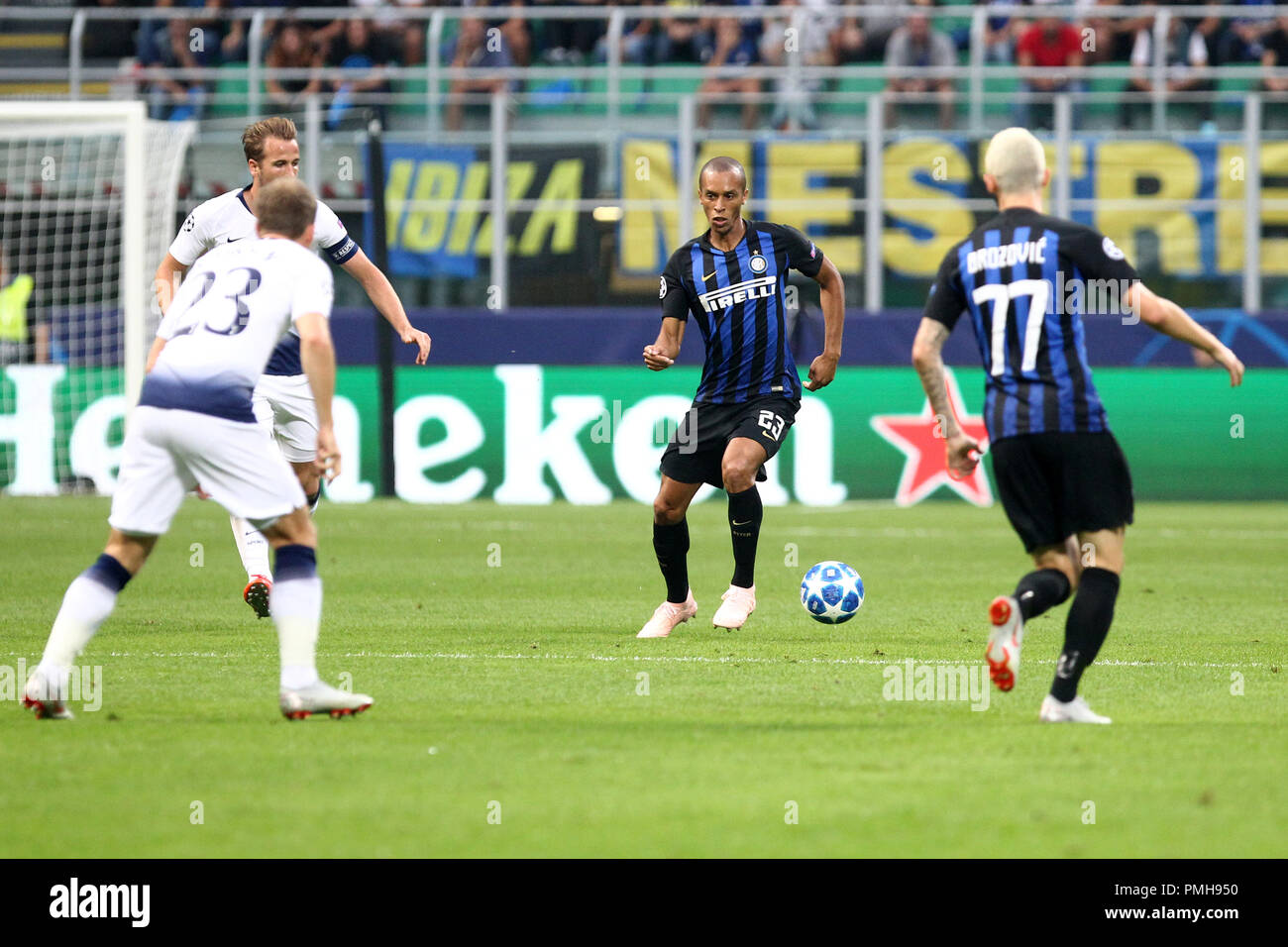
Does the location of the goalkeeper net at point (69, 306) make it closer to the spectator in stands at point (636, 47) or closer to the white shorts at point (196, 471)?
the spectator in stands at point (636, 47)

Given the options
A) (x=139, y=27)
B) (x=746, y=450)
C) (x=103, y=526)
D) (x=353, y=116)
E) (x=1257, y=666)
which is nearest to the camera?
(x=1257, y=666)

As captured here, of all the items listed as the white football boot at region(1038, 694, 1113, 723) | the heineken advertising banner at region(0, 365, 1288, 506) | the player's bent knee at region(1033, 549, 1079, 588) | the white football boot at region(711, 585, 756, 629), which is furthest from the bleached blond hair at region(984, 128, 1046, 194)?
the heineken advertising banner at region(0, 365, 1288, 506)

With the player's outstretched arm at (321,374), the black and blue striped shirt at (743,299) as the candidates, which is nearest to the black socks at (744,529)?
the black and blue striped shirt at (743,299)

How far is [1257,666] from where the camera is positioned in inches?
316

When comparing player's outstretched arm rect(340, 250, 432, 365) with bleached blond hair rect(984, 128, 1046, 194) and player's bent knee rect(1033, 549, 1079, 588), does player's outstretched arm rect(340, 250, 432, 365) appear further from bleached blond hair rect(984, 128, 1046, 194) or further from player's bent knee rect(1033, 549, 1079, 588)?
player's bent knee rect(1033, 549, 1079, 588)

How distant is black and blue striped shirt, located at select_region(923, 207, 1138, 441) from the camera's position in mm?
6148

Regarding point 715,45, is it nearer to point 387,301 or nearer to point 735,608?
point 735,608

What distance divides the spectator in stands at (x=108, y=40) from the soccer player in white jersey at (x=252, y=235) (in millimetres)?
13800

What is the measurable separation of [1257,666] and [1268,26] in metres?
14.8

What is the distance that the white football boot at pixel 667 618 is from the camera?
8898mm

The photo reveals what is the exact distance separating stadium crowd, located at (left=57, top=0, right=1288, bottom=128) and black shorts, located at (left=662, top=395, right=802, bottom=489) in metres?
11.7
